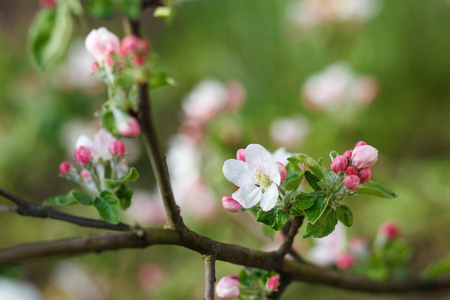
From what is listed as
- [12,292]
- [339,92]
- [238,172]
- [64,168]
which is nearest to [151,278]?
[12,292]

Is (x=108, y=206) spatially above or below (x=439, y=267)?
above

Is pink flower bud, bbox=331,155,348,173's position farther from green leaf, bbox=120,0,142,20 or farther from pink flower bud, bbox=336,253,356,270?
pink flower bud, bbox=336,253,356,270

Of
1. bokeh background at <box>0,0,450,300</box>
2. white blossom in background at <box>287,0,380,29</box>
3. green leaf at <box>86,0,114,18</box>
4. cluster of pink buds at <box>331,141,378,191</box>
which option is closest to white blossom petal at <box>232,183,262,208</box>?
cluster of pink buds at <box>331,141,378,191</box>

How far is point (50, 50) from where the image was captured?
91cm

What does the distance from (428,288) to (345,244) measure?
187mm

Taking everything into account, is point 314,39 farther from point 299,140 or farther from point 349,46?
point 299,140

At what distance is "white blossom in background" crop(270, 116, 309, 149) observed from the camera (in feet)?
5.36

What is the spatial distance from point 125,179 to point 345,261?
55cm

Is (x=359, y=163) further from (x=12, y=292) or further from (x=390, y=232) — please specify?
(x=12, y=292)

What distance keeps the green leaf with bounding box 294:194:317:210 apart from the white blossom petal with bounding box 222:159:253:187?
78 millimetres

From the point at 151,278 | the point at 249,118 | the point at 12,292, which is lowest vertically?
the point at 151,278

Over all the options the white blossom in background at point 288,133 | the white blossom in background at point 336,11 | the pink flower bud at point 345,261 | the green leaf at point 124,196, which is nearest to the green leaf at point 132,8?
the green leaf at point 124,196

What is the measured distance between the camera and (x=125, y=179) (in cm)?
67

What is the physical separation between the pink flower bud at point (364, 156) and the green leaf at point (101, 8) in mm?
414
